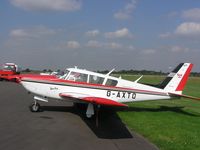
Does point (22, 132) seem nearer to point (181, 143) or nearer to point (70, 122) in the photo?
point (70, 122)

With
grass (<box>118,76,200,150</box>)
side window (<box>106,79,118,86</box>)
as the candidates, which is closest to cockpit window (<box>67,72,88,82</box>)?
side window (<box>106,79,118,86</box>)

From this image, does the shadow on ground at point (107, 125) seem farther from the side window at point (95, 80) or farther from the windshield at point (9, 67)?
the windshield at point (9, 67)

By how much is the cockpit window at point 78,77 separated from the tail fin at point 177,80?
4280 mm

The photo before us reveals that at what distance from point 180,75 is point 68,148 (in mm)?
10069

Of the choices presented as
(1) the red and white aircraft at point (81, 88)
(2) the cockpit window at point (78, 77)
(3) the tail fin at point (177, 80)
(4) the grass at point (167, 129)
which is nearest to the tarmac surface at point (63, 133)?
(4) the grass at point (167, 129)

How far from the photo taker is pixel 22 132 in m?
9.31

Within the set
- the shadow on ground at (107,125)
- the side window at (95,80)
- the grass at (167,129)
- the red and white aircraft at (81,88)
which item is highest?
the side window at (95,80)

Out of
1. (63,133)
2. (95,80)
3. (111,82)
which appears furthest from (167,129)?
(95,80)

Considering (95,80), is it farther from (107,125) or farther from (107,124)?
(107,125)

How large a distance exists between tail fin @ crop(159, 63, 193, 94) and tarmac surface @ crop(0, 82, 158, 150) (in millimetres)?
3922

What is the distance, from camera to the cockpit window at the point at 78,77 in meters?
14.2

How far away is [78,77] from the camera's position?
46.8 feet

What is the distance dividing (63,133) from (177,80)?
27.8 ft

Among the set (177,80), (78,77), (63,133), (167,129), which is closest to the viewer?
(63,133)
